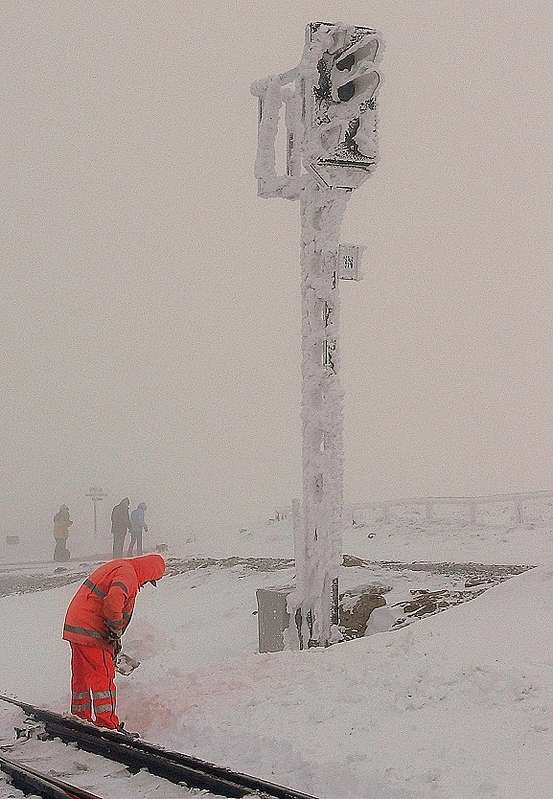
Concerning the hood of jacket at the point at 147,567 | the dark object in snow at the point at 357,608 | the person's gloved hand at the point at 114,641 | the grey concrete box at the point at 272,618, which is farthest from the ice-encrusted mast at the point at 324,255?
the person's gloved hand at the point at 114,641

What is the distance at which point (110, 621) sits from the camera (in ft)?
22.7

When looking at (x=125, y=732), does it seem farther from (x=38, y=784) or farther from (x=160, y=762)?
(x=38, y=784)

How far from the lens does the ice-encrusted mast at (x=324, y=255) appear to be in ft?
30.9

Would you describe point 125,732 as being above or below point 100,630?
below

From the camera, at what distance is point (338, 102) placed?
945 cm

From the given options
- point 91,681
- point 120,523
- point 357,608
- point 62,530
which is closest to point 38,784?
point 91,681

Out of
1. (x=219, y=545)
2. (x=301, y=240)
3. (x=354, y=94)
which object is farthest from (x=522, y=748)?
(x=219, y=545)

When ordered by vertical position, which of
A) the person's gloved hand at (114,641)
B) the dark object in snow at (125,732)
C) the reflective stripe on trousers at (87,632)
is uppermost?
the reflective stripe on trousers at (87,632)

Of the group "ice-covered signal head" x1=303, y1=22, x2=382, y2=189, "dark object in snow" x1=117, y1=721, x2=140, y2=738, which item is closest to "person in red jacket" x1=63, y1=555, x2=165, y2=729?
"dark object in snow" x1=117, y1=721, x2=140, y2=738

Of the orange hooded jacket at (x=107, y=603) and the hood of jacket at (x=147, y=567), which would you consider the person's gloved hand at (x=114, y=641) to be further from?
the hood of jacket at (x=147, y=567)

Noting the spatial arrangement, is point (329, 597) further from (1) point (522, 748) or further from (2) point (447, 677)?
(1) point (522, 748)

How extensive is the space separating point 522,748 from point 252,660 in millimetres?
3252

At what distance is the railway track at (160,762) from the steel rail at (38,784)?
1.1 inches

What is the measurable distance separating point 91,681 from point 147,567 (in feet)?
3.26
